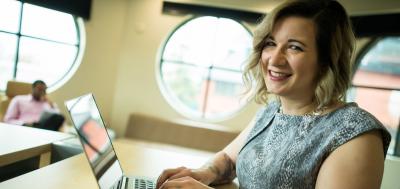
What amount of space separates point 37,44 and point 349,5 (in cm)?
481

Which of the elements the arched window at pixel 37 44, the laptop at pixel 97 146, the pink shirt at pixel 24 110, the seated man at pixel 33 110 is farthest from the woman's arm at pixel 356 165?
Answer: the arched window at pixel 37 44

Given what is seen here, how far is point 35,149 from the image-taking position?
3.86 feet

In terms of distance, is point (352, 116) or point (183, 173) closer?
point (352, 116)

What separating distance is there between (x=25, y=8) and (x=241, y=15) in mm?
3264

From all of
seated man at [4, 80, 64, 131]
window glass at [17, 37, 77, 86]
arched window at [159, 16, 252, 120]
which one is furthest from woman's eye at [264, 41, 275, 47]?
window glass at [17, 37, 77, 86]

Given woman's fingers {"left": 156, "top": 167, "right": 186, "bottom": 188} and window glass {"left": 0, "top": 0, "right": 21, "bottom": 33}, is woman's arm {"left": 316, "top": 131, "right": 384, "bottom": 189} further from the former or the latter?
window glass {"left": 0, "top": 0, "right": 21, "bottom": 33}

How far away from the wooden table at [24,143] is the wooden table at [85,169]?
10 cm

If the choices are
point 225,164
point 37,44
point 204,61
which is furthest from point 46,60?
point 225,164

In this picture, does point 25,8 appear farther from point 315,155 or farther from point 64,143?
point 315,155

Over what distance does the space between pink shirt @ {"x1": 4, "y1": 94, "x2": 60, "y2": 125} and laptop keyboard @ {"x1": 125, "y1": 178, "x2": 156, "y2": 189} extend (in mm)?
3417

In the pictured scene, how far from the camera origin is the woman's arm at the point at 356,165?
30.0 inches

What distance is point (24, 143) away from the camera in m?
1.18

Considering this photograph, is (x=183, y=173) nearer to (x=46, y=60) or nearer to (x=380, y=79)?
(x=380, y=79)

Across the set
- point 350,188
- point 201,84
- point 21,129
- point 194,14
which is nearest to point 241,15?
point 194,14
